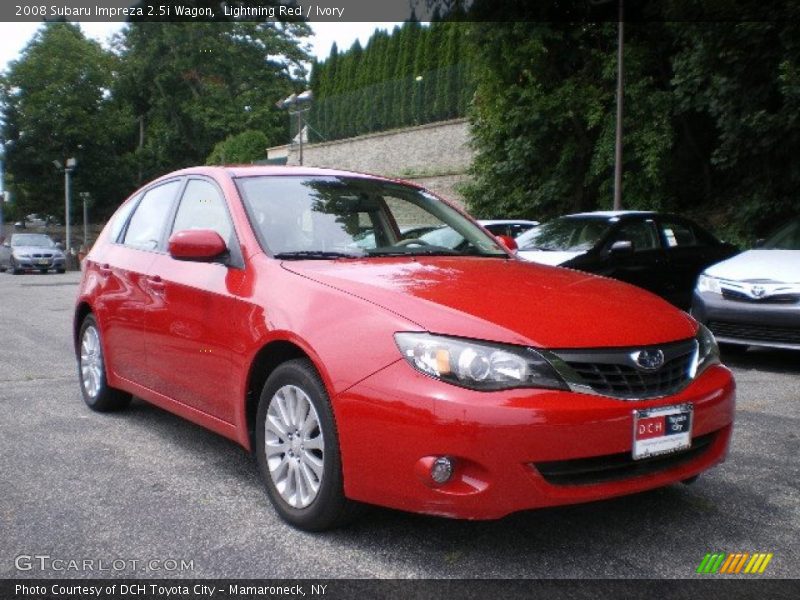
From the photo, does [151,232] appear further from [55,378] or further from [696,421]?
[696,421]

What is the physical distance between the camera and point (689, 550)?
10.7 ft

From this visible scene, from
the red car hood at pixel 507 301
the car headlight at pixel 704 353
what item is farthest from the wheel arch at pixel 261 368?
the car headlight at pixel 704 353

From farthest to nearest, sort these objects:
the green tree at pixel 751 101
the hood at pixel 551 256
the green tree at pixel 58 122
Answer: the green tree at pixel 58 122 < the green tree at pixel 751 101 < the hood at pixel 551 256

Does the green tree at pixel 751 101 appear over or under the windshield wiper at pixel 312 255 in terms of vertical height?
over

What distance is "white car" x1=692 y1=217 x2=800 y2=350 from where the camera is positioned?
723 cm

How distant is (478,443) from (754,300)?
17.6ft

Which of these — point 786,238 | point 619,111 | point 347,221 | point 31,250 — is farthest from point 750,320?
point 31,250

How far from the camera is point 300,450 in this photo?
345 cm

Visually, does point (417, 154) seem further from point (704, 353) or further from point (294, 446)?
point (294, 446)

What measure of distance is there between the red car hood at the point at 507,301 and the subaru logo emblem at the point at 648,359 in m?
0.04

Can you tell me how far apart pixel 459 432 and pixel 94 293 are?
346 cm

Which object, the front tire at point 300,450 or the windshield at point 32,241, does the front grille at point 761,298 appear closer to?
the front tire at point 300,450

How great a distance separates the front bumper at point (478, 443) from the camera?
2.90 meters

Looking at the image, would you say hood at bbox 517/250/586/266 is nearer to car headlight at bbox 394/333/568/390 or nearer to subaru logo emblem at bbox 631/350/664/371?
subaru logo emblem at bbox 631/350/664/371
